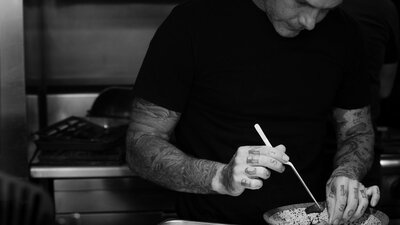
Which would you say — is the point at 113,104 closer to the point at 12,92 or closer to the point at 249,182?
the point at 12,92

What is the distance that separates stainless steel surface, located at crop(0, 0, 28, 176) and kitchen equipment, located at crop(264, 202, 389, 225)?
1.27 metres

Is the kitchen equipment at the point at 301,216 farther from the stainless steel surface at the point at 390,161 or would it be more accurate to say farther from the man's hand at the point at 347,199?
the stainless steel surface at the point at 390,161

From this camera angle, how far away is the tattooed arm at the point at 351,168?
2.00 metres

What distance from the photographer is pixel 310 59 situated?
89.3 inches

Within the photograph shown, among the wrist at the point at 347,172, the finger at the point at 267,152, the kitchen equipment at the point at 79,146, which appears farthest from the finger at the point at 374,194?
the kitchen equipment at the point at 79,146

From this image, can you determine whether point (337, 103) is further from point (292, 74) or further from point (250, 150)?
point (250, 150)

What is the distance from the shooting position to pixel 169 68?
2135 millimetres

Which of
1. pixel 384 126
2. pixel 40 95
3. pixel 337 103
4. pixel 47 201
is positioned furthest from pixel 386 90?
pixel 47 201

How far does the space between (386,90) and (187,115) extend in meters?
1.42

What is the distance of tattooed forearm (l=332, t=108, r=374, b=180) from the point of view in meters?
2.31

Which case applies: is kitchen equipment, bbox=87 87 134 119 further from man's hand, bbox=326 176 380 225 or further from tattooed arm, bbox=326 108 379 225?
man's hand, bbox=326 176 380 225

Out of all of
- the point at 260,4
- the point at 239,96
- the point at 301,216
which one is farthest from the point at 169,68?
the point at 301,216

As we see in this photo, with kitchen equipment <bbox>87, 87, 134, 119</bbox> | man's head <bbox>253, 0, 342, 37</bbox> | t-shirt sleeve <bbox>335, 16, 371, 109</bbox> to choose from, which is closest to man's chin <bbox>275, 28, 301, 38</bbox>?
man's head <bbox>253, 0, 342, 37</bbox>

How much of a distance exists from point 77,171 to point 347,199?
1.31 meters
